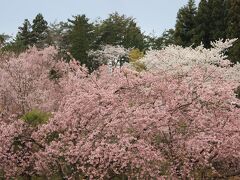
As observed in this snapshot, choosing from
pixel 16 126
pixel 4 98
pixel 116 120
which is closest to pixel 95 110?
pixel 116 120

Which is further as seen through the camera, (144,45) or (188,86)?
(144,45)

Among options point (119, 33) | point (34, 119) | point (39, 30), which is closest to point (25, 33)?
point (39, 30)

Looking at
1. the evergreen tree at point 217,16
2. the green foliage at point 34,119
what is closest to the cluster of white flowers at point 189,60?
the green foliage at point 34,119

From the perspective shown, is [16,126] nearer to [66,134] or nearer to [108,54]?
[66,134]

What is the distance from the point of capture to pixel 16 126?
10742 mm

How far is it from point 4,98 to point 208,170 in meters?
12.5

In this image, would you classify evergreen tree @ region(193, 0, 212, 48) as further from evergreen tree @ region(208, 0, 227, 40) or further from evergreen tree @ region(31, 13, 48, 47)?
evergreen tree @ region(31, 13, 48, 47)

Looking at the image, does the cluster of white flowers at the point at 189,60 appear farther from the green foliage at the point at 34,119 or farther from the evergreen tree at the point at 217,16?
the evergreen tree at the point at 217,16

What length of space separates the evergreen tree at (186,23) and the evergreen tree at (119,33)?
1006 cm

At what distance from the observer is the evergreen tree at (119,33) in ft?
137

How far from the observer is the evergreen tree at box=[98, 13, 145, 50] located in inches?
1640

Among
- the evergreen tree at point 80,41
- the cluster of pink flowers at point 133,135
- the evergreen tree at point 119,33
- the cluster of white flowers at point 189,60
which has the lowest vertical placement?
the cluster of pink flowers at point 133,135

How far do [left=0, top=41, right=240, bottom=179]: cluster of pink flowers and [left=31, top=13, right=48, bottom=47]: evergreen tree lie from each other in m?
34.5

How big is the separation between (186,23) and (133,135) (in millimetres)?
22830
